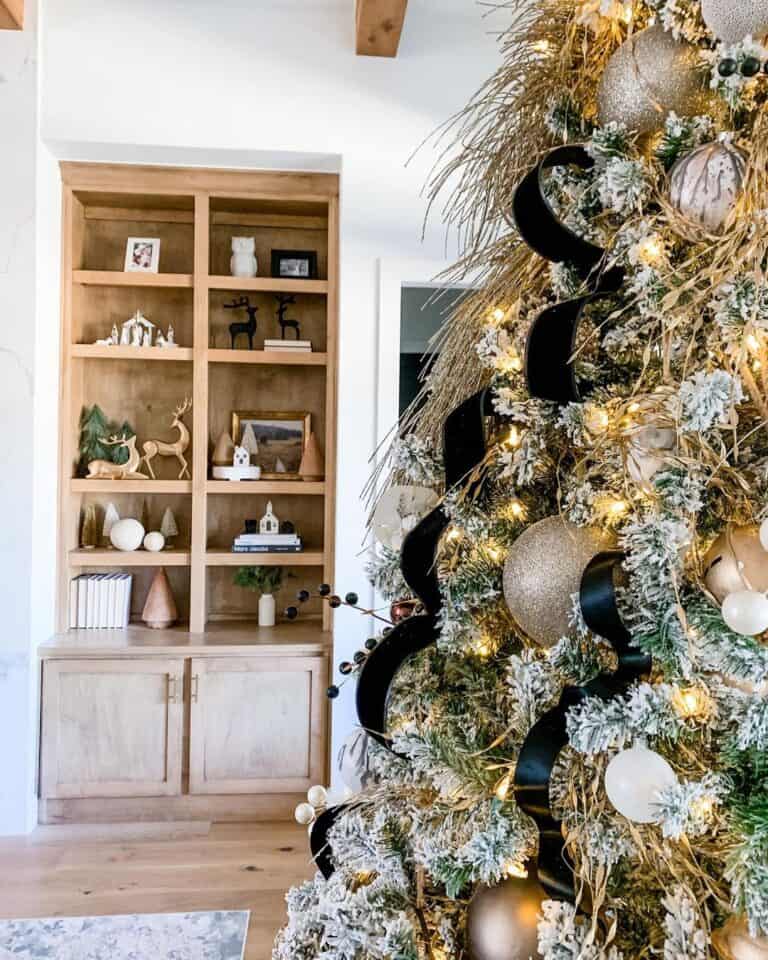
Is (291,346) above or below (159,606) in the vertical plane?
above

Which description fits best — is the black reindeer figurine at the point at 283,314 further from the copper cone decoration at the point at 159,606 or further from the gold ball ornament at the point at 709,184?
the gold ball ornament at the point at 709,184

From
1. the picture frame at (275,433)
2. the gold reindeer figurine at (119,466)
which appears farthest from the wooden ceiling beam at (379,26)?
the gold reindeer figurine at (119,466)

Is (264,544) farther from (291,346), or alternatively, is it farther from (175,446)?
(291,346)

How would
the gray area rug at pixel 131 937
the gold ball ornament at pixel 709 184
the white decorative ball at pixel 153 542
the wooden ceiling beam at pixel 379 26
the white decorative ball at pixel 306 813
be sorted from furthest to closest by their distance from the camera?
→ the white decorative ball at pixel 153 542 < the wooden ceiling beam at pixel 379 26 < the gray area rug at pixel 131 937 < the white decorative ball at pixel 306 813 < the gold ball ornament at pixel 709 184

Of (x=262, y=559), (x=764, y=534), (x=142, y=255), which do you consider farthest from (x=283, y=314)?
(x=764, y=534)

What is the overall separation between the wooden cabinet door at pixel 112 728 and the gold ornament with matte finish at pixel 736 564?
272 cm

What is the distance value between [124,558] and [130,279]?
1.19 metres

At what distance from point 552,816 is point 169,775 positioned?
272cm

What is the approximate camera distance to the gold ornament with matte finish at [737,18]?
69 centimetres

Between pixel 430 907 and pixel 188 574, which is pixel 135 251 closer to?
pixel 188 574

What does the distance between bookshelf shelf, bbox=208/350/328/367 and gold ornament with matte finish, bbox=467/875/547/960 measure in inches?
108

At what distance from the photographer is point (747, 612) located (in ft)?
1.96

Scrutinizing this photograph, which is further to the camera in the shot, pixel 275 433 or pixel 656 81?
pixel 275 433

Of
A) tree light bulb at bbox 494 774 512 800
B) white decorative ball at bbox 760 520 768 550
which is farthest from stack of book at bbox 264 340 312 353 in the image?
white decorative ball at bbox 760 520 768 550
